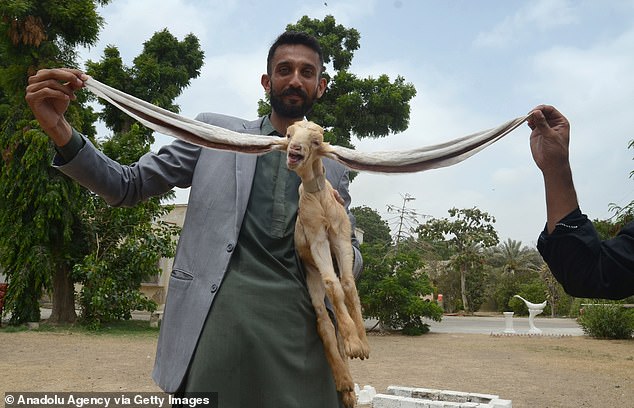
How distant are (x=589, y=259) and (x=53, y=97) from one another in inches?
70.3

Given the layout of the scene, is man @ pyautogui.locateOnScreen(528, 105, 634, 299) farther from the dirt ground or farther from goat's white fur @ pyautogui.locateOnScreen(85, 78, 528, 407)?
the dirt ground

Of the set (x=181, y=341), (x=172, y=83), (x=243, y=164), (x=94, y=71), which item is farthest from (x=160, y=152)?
(x=172, y=83)

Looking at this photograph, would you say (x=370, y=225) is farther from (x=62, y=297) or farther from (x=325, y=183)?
(x=325, y=183)

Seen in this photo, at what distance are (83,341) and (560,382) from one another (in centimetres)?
980

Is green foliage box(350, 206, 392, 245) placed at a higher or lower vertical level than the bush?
higher

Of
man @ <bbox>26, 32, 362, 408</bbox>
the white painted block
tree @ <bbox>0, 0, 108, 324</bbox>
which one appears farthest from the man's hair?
tree @ <bbox>0, 0, 108, 324</bbox>

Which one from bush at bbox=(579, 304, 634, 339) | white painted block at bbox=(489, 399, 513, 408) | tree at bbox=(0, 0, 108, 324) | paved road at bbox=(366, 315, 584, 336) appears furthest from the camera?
paved road at bbox=(366, 315, 584, 336)

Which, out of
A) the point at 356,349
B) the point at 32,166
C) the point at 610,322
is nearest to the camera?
the point at 356,349

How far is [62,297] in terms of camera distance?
14.8m

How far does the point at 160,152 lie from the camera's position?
2.22 m

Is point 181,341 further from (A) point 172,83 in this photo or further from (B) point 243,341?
(A) point 172,83

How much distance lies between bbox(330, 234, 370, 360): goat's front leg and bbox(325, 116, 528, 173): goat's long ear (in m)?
0.28

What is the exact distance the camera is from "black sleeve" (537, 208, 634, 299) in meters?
1.53

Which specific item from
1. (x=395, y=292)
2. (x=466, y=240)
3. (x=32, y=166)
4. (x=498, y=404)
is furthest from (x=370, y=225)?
(x=498, y=404)
